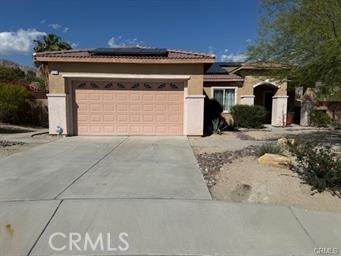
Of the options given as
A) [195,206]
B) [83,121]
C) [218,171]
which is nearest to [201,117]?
[83,121]

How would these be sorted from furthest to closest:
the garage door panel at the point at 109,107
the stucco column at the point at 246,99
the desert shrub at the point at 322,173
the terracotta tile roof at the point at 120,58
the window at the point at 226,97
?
the stucco column at the point at 246,99
the window at the point at 226,97
the garage door panel at the point at 109,107
the terracotta tile roof at the point at 120,58
the desert shrub at the point at 322,173

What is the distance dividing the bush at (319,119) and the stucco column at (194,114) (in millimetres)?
11417

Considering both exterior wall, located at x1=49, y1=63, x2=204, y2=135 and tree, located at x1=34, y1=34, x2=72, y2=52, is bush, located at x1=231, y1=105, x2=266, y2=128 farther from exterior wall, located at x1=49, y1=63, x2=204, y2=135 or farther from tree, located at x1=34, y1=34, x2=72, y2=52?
tree, located at x1=34, y1=34, x2=72, y2=52

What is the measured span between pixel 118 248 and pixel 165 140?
8.99 metres

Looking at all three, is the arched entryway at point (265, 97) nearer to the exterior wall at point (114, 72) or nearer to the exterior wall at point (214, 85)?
the exterior wall at point (214, 85)

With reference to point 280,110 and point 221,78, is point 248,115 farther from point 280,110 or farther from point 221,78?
point 280,110

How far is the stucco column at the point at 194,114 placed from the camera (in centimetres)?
1362

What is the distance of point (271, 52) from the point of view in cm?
1030

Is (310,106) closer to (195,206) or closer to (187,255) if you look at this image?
(195,206)

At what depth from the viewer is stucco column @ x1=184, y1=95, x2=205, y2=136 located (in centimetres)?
1362

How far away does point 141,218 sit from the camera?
457 centimetres

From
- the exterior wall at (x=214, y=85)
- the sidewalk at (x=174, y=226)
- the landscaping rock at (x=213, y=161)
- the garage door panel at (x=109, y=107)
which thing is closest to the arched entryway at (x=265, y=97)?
the exterior wall at (x=214, y=85)

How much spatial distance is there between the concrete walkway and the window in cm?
1286

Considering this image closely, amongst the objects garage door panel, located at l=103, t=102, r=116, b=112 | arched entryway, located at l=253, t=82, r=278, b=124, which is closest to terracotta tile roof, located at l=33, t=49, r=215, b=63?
garage door panel, located at l=103, t=102, r=116, b=112
